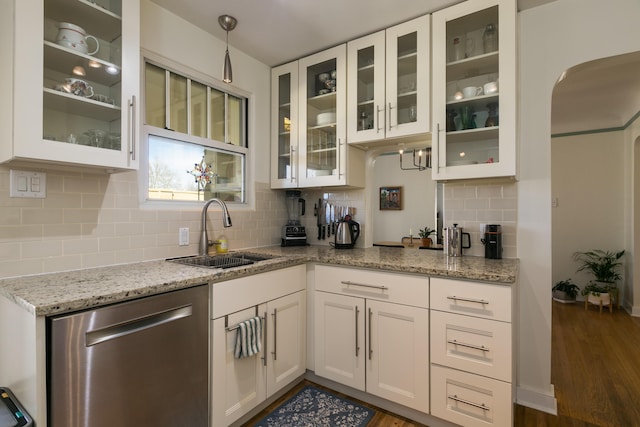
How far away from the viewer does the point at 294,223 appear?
292 cm

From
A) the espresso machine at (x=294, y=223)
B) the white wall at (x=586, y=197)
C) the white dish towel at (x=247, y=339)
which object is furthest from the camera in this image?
the white wall at (x=586, y=197)

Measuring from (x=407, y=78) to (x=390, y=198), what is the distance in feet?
10.6

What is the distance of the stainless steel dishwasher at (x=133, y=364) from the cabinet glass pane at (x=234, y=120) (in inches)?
55.9

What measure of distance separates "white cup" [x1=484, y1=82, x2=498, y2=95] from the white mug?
6.91 ft

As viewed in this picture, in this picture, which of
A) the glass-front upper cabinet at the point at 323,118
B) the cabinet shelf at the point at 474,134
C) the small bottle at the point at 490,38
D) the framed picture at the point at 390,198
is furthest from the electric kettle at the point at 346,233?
the framed picture at the point at 390,198

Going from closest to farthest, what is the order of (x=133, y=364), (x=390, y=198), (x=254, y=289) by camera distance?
(x=133, y=364) < (x=254, y=289) < (x=390, y=198)

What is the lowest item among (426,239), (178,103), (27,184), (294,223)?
(426,239)

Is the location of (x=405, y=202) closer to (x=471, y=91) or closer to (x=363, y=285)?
(x=471, y=91)

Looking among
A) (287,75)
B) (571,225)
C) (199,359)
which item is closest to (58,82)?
(199,359)

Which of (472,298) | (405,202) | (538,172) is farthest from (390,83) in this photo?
(405,202)

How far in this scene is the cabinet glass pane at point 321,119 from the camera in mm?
2518

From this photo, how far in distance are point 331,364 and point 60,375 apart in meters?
1.44

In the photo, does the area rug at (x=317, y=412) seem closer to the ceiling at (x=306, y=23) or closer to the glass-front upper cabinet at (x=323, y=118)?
the glass-front upper cabinet at (x=323, y=118)

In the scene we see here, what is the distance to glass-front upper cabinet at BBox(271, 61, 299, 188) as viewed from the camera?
8.70ft
